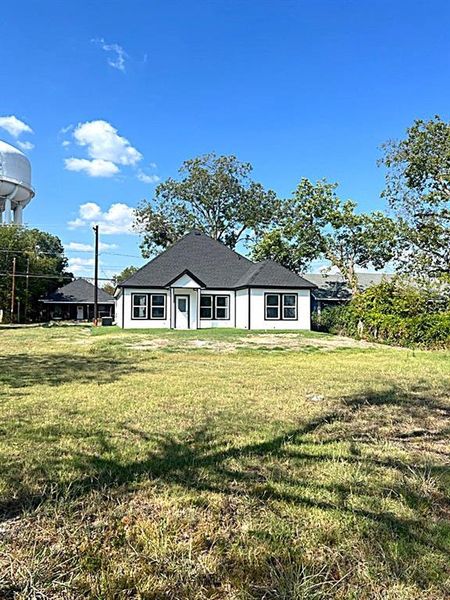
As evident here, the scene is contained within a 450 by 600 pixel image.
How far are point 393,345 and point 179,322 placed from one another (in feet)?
40.3

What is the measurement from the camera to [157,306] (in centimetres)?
2619

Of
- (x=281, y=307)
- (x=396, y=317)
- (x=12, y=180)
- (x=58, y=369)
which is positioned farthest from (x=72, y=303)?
(x=58, y=369)

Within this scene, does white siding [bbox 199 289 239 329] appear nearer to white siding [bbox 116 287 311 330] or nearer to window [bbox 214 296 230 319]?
white siding [bbox 116 287 311 330]

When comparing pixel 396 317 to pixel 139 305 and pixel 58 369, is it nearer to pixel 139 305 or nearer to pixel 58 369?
pixel 139 305

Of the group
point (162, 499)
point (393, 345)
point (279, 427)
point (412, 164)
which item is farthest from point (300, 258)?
point (162, 499)

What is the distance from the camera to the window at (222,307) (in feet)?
89.9

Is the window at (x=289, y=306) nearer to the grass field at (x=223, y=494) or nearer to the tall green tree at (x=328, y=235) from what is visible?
the tall green tree at (x=328, y=235)

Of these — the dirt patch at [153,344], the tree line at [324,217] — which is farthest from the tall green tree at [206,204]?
the dirt patch at [153,344]

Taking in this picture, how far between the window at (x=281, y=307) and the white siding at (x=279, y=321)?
0.59 feet

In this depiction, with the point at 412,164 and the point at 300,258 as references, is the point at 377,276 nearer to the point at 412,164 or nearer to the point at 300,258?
the point at 300,258

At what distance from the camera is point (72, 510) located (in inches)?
114

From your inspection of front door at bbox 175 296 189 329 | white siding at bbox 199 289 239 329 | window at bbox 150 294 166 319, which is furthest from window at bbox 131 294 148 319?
white siding at bbox 199 289 239 329

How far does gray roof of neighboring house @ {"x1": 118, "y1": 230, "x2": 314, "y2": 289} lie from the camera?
84.7ft

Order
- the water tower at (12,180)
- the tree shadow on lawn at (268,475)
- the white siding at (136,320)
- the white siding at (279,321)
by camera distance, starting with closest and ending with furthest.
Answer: the tree shadow on lawn at (268,475) → the white siding at (279,321) → the white siding at (136,320) → the water tower at (12,180)
